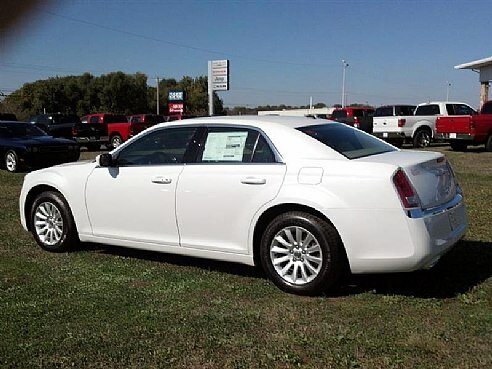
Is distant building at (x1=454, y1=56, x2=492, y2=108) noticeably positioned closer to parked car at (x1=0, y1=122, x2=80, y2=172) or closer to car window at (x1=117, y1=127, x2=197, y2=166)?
parked car at (x1=0, y1=122, x2=80, y2=172)

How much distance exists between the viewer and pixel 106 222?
530 centimetres

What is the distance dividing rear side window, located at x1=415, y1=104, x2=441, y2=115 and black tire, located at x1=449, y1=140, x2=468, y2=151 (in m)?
1.96

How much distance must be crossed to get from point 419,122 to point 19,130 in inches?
589

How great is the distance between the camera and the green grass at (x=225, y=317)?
3156 millimetres

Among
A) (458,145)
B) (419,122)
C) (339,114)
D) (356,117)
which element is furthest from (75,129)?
(458,145)

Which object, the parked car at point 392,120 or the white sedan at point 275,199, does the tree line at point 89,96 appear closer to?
the parked car at point 392,120

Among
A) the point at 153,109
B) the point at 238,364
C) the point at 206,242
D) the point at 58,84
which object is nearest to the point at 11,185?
the point at 206,242

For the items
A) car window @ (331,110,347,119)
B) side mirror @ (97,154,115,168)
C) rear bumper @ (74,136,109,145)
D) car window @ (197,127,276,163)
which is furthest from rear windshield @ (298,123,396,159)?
car window @ (331,110,347,119)

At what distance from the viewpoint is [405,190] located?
3926 millimetres

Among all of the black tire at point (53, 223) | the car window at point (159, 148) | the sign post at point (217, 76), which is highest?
the sign post at point (217, 76)

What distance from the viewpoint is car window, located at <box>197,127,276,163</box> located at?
457 cm

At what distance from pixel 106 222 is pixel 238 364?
2.68m

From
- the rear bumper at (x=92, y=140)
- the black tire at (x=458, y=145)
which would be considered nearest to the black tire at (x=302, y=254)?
the black tire at (x=458, y=145)

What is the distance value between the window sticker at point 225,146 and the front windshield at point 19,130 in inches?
474
